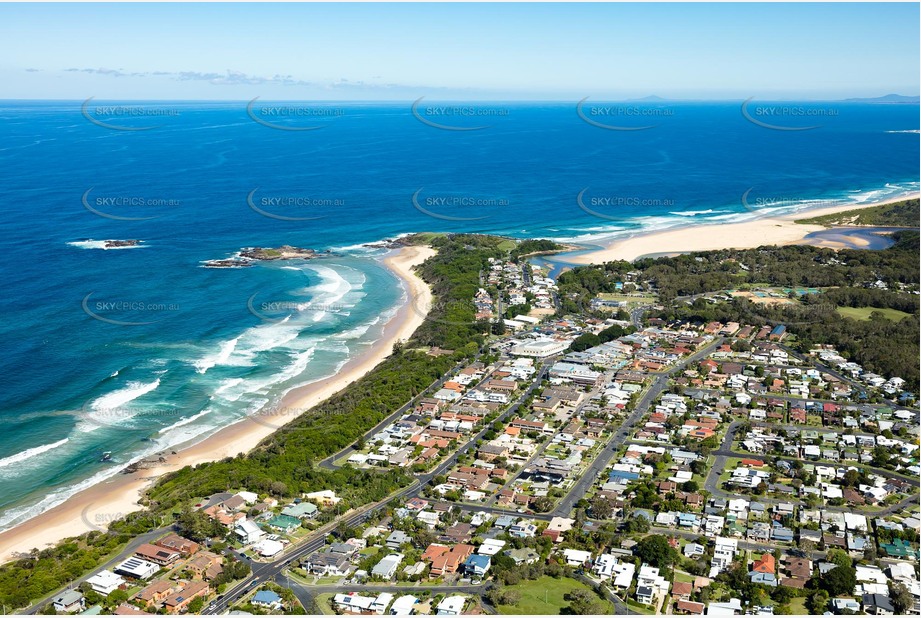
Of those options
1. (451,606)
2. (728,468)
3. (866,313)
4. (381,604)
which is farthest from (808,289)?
(381,604)

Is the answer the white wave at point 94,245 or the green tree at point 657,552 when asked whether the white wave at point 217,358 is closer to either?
the white wave at point 94,245

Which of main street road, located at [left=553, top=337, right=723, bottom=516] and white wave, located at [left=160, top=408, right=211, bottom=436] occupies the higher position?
main street road, located at [left=553, top=337, right=723, bottom=516]

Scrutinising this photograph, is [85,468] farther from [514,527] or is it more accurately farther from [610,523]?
[610,523]

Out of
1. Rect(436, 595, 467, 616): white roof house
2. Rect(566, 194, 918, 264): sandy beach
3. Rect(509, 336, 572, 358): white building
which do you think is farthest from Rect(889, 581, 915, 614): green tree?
Rect(566, 194, 918, 264): sandy beach

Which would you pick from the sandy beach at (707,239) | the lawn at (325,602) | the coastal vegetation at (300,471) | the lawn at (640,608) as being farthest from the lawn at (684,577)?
the sandy beach at (707,239)

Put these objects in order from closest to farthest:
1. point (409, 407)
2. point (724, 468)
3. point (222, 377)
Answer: point (724, 468), point (409, 407), point (222, 377)

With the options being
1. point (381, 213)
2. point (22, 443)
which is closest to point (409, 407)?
point (22, 443)

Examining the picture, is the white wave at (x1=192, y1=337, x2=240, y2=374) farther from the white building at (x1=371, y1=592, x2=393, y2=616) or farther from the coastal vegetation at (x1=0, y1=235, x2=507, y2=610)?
the white building at (x1=371, y1=592, x2=393, y2=616)
